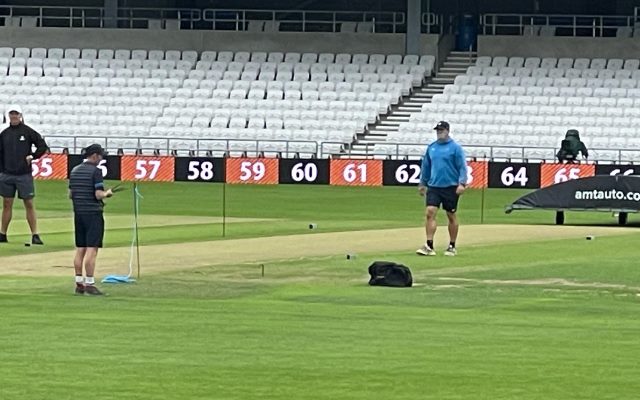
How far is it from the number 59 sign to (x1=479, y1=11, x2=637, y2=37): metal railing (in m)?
16.6

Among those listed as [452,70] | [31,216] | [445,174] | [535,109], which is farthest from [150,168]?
[445,174]

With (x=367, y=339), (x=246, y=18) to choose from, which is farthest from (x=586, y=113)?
(x=367, y=339)

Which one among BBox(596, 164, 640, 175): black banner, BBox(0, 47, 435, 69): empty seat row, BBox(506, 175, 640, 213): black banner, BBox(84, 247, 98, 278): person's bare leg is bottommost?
BBox(84, 247, 98, 278): person's bare leg

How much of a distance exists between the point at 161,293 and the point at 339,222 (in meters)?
14.0

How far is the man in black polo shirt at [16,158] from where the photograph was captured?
1065 inches

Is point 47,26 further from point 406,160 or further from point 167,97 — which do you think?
point 406,160

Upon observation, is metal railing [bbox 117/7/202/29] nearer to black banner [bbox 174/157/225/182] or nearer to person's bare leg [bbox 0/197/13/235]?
black banner [bbox 174/157/225/182]

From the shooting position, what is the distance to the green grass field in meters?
12.8

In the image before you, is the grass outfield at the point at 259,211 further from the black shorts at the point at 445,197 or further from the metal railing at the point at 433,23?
the metal railing at the point at 433,23

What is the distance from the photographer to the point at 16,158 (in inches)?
1072

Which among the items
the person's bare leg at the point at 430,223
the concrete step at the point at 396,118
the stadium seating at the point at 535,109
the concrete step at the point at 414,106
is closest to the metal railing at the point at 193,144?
the stadium seating at the point at 535,109

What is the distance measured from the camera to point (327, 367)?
13.8 metres

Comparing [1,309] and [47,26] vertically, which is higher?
[47,26]

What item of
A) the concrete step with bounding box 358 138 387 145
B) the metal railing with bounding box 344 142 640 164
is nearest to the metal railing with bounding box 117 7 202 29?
the concrete step with bounding box 358 138 387 145
